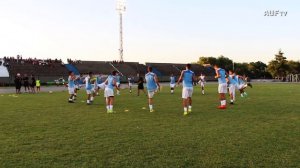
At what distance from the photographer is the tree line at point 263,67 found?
371 ft

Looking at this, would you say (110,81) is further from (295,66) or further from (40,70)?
(295,66)

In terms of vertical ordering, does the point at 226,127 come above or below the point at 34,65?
below

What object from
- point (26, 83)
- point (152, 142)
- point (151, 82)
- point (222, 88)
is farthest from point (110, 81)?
point (26, 83)

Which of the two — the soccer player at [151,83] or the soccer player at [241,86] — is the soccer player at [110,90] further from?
the soccer player at [241,86]

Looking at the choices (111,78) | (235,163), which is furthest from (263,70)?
(235,163)

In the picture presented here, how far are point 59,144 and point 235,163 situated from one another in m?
4.41

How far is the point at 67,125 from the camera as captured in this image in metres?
12.1

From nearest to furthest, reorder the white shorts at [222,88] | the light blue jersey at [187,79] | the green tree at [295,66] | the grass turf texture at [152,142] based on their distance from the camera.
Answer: the grass turf texture at [152,142]
the light blue jersey at [187,79]
the white shorts at [222,88]
the green tree at [295,66]

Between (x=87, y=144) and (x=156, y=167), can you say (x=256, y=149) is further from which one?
(x=87, y=144)

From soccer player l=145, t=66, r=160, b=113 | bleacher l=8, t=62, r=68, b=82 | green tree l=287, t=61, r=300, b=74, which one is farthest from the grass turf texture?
green tree l=287, t=61, r=300, b=74

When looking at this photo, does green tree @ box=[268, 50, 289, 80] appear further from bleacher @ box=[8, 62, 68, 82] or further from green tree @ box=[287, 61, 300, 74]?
bleacher @ box=[8, 62, 68, 82]

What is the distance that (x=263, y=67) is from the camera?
13625 centimetres

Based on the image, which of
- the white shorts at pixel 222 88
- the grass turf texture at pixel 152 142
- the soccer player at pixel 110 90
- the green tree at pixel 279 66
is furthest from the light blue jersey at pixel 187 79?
the green tree at pixel 279 66

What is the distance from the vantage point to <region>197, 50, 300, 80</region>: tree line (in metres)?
113
